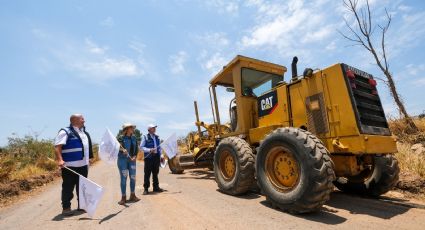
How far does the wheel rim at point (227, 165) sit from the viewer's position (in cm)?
675

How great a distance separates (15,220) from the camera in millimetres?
5414

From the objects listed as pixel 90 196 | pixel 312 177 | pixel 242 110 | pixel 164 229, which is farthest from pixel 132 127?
pixel 312 177

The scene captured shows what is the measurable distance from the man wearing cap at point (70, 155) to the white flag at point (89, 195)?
555mm

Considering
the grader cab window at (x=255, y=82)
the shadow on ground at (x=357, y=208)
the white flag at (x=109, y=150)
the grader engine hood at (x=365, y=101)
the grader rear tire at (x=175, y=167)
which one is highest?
the grader cab window at (x=255, y=82)

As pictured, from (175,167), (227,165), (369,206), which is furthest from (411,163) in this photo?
(175,167)

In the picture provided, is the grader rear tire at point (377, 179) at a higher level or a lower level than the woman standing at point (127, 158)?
lower

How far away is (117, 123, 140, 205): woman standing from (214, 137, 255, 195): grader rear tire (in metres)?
1.88

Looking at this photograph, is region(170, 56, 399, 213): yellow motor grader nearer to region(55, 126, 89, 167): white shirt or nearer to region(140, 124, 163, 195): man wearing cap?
region(140, 124, 163, 195): man wearing cap

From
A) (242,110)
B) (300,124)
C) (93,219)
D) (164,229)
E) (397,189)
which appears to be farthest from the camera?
(242,110)

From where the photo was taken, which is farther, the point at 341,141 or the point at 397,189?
the point at 397,189

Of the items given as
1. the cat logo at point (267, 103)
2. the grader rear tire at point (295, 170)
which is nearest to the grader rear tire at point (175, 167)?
the cat logo at point (267, 103)

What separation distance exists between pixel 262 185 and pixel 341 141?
154 cm

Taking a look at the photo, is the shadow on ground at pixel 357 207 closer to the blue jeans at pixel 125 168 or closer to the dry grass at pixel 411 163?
the dry grass at pixel 411 163

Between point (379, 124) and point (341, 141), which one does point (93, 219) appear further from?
point (379, 124)
